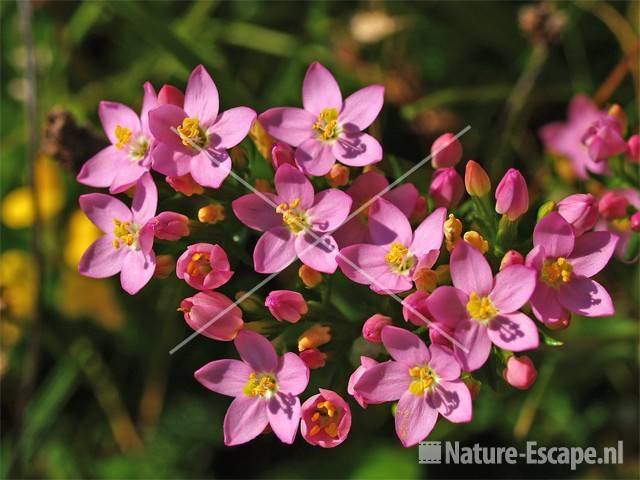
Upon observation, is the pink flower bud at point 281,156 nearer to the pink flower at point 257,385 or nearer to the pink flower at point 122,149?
the pink flower at point 122,149

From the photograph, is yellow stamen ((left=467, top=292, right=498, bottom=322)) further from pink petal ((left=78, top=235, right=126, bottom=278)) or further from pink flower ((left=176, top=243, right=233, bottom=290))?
pink petal ((left=78, top=235, right=126, bottom=278))

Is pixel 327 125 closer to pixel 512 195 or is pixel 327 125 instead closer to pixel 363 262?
pixel 363 262

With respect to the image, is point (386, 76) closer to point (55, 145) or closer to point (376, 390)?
point (55, 145)

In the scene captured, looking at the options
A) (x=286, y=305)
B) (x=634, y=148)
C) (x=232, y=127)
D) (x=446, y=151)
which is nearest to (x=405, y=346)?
(x=286, y=305)

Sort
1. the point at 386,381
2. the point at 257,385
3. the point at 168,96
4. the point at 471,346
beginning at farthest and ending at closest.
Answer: the point at 168,96
the point at 257,385
the point at 386,381
the point at 471,346

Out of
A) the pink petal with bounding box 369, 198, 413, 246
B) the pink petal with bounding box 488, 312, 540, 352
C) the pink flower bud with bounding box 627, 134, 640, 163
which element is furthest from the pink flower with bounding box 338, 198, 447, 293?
the pink flower bud with bounding box 627, 134, 640, 163

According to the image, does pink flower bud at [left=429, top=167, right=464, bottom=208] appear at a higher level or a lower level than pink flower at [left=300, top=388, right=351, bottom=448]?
higher

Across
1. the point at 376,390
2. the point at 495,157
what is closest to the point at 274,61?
the point at 495,157
